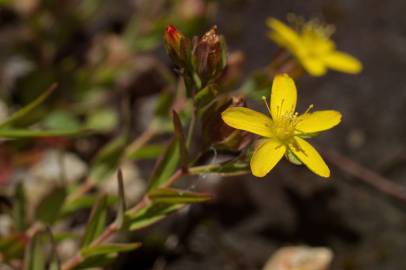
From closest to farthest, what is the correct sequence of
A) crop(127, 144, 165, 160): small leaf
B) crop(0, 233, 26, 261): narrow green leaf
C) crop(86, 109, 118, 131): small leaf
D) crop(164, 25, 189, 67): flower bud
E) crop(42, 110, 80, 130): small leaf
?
1. crop(164, 25, 189, 67): flower bud
2. crop(0, 233, 26, 261): narrow green leaf
3. crop(127, 144, 165, 160): small leaf
4. crop(42, 110, 80, 130): small leaf
5. crop(86, 109, 118, 131): small leaf

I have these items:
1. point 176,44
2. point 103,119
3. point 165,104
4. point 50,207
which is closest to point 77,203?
point 50,207

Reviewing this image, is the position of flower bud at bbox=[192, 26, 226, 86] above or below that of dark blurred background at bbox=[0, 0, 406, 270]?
above

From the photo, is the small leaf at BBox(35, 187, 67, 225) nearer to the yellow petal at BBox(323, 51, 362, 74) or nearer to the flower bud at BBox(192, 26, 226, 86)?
the flower bud at BBox(192, 26, 226, 86)

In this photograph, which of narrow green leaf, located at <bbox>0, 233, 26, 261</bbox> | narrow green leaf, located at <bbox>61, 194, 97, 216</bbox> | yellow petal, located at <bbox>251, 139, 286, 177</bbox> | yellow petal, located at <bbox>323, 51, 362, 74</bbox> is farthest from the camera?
yellow petal, located at <bbox>323, 51, 362, 74</bbox>

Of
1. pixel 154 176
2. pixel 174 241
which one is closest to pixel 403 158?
pixel 174 241

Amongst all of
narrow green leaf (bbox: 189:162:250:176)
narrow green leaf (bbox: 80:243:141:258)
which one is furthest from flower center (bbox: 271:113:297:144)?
narrow green leaf (bbox: 80:243:141:258)

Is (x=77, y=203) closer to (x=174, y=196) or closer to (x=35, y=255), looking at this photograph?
(x=35, y=255)

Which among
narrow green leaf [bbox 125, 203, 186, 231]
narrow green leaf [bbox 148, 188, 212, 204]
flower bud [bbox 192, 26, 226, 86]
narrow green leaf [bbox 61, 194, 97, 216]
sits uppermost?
flower bud [bbox 192, 26, 226, 86]
